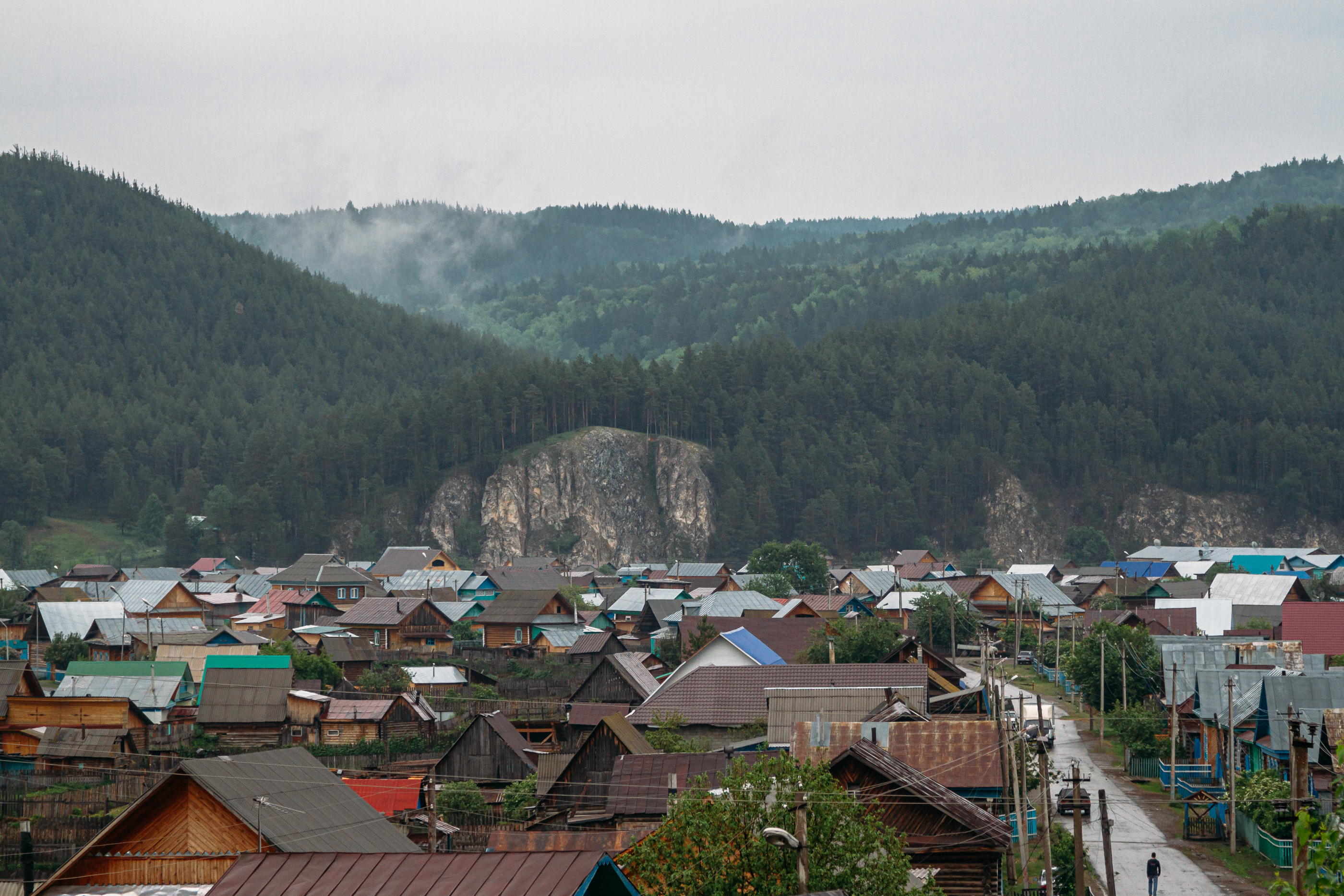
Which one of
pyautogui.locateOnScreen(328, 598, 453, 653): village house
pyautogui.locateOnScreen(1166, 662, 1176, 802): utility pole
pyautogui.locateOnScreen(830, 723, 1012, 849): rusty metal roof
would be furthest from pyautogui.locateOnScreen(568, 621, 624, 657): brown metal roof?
pyautogui.locateOnScreen(830, 723, 1012, 849): rusty metal roof

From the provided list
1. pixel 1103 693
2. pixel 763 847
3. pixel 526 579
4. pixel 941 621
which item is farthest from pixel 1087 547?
pixel 763 847

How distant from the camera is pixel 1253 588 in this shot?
8912 centimetres

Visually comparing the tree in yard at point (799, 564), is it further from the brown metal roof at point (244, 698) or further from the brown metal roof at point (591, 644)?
the brown metal roof at point (244, 698)

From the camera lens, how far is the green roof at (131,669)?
5803cm

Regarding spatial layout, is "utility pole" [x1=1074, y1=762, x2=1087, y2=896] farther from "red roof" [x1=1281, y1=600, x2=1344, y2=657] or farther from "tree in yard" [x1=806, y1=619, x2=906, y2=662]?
"red roof" [x1=1281, y1=600, x2=1344, y2=657]

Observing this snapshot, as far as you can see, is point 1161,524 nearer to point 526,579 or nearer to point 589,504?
point 589,504

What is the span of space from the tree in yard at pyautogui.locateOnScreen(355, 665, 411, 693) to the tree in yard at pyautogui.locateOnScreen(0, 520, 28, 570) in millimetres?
94747

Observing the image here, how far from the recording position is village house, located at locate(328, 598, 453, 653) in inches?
Result: 3295

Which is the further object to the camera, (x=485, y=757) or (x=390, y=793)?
(x=485, y=757)

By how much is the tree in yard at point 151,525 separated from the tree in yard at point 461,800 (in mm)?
139438

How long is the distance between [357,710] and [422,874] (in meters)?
41.7

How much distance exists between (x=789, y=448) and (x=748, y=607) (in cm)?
10312

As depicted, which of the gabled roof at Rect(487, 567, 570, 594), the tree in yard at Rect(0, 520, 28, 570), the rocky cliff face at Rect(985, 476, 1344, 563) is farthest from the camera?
the rocky cliff face at Rect(985, 476, 1344, 563)

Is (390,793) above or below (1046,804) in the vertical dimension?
below
